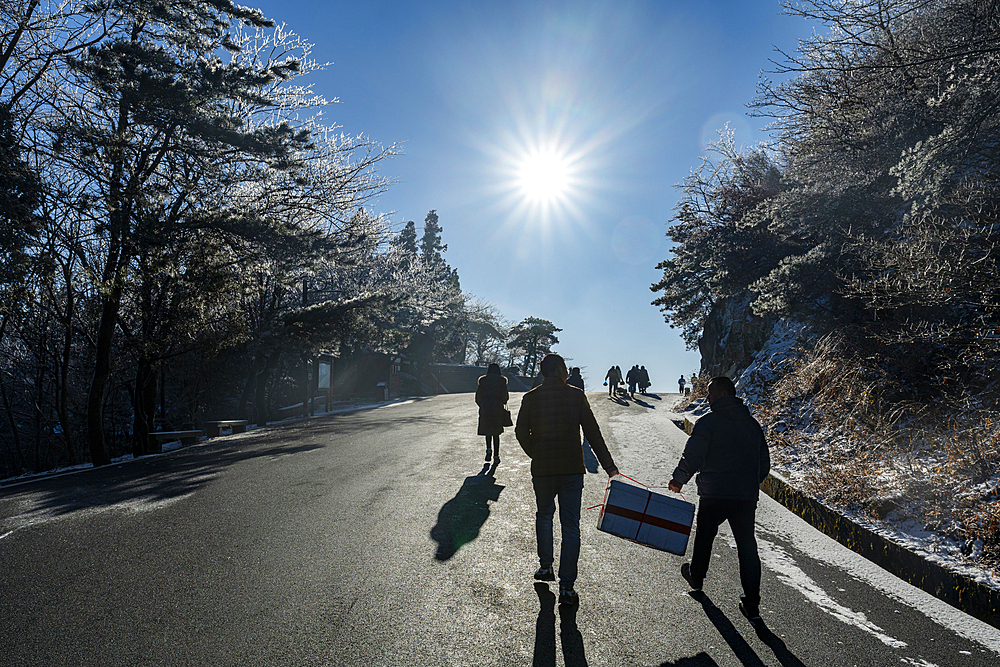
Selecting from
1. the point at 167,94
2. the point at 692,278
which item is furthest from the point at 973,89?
the point at 692,278

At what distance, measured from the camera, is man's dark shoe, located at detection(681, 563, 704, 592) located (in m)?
4.32

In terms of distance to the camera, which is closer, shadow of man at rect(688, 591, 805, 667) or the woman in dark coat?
shadow of man at rect(688, 591, 805, 667)

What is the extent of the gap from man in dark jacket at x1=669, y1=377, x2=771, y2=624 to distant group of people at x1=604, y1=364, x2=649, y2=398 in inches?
1003

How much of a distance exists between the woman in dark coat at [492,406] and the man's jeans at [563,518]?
5387 millimetres

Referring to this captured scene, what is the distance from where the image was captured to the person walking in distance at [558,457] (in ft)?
14.2

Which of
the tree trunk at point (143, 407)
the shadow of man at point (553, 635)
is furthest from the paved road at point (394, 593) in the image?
the tree trunk at point (143, 407)

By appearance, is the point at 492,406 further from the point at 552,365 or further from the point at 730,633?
the point at 730,633

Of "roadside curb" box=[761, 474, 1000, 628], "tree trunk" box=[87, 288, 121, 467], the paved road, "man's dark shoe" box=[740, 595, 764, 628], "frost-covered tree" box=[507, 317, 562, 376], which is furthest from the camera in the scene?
"frost-covered tree" box=[507, 317, 562, 376]

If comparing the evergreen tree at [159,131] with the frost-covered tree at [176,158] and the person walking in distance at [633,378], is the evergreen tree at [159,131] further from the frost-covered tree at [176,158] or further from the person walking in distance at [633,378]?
the person walking in distance at [633,378]

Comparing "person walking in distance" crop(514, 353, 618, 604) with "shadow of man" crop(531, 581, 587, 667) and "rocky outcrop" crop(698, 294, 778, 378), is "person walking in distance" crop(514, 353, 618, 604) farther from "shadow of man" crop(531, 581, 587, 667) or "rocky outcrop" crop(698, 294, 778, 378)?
"rocky outcrop" crop(698, 294, 778, 378)

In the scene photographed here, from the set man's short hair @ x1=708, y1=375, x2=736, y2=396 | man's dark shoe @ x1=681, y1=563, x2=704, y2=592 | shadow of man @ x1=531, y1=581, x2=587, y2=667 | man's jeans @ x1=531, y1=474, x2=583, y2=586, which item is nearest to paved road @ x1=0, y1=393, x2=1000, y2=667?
Result: shadow of man @ x1=531, y1=581, x2=587, y2=667

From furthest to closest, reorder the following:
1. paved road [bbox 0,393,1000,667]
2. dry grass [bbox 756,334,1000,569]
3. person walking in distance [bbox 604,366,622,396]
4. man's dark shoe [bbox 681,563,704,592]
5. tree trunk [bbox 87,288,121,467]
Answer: person walking in distance [bbox 604,366,622,396] < tree trunk [bbox 87,288,121,467] < dry grass [bbox 756,334,1000,569] < man's dark shoe [bbox 681,563,704,592] < paved road [bbox 0,393,1000,667]

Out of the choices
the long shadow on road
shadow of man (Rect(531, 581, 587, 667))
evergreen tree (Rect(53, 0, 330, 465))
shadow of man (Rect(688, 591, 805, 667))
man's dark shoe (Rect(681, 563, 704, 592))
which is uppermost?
evergreen tree (Rect(53, 0, 330, 465))

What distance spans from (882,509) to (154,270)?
44.4 ft
